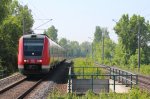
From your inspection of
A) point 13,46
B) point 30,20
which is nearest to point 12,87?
point 13,46

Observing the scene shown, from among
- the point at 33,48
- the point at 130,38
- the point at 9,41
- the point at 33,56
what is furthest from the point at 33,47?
the point at 130,38

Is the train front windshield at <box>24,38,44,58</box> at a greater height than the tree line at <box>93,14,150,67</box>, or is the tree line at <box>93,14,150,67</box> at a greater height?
the tree line at <box>93,14,150,67</box>

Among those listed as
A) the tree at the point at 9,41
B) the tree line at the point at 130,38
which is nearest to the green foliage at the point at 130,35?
the tree line at the point at 130,38

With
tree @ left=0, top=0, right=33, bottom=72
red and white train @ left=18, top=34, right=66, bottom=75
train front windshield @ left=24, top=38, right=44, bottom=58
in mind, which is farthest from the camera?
tree @ left=0, top=0, right=33, bottom=72

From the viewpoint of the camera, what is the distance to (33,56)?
104 ft

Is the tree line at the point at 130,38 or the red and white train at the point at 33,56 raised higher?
the tree line at the point at 130,38

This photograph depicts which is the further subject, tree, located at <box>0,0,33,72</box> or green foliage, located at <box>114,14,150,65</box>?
green foliage, located at <box>114,14,150,65</box>

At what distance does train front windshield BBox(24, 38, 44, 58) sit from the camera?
1252 inches

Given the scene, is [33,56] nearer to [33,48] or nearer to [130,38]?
[33,48]

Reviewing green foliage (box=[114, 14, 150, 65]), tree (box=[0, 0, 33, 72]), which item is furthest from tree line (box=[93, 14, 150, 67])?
tree (box=[0, 0, 33, 72])

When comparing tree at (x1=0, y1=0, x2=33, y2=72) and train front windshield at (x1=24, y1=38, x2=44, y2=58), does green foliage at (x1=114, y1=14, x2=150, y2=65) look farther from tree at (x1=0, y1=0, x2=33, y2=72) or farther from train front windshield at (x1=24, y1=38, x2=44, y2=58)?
train front windshield at (x1=24, y1=38, x2=44, y2=58)

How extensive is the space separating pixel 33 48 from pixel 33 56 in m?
0.62

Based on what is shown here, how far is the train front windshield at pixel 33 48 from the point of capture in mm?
31797

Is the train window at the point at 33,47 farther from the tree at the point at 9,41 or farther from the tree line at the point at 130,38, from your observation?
the tree line at the point at 130,38
